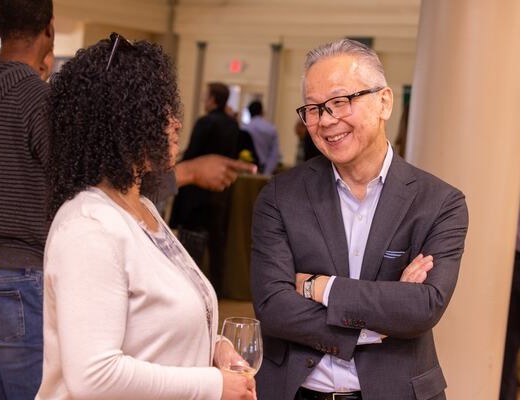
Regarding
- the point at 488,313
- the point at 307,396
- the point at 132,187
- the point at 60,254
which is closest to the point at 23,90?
the point at 132,187

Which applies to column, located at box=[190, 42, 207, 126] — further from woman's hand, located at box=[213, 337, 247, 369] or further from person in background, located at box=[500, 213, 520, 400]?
woman's hand, located at box=[213, 337, 247, 369]

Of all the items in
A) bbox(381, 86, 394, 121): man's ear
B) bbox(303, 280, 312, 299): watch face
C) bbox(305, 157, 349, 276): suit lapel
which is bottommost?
bbox(303, 280, 312, 299): watch face

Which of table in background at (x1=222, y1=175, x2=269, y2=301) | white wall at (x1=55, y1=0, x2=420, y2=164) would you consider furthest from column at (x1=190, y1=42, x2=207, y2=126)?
table in background at (x1=222, y1=175, x2=269, y2=301)

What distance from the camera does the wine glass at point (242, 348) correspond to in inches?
67.4

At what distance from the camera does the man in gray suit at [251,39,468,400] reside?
6.68ft

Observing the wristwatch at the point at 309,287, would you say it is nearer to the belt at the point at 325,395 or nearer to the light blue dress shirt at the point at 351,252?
the light blue dress shirt at the point at 351,252

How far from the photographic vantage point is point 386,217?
2119 mm

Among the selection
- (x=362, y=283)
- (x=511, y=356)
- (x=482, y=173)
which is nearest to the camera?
(x=362, y=283)

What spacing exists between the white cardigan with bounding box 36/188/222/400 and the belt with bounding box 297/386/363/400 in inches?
21.4

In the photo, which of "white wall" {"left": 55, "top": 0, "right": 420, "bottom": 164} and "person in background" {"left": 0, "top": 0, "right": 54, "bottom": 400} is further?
"white wall" {"left": 55, "top": 0, "right": 420, "bottom": 164}

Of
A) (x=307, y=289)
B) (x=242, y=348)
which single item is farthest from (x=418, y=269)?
(x=242, y=348)

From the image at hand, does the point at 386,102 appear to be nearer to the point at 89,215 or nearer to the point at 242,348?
the point at 242,348

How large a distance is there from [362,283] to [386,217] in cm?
20

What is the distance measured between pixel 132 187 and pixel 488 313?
86.8 inches
